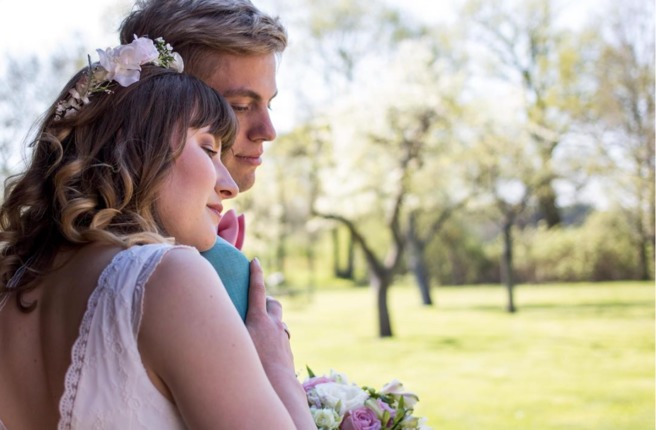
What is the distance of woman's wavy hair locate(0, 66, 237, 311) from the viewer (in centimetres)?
111

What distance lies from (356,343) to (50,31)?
25.0ft

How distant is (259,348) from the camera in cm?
116

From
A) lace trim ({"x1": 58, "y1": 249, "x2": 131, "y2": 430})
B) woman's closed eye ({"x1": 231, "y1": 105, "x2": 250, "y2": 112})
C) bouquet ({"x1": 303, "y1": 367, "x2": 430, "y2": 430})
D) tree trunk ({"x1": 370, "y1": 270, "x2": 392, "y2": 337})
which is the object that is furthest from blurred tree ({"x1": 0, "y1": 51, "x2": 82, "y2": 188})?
lace trim ({"x1": 58, "y1": 249, "x2": 131, "y2": 430})

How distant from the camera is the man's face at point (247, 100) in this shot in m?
1.80

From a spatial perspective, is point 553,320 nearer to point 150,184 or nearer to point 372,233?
point 372,233

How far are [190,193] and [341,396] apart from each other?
0.58 metres

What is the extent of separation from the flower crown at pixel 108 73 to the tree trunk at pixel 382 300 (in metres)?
13.6

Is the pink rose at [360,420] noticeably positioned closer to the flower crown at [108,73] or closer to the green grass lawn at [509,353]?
the flower crown at [108,73]

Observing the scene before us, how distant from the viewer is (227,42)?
1768 millimetres

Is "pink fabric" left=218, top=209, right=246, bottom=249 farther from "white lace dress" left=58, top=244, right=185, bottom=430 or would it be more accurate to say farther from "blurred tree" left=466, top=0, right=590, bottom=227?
"blurred tree" left=466, top=0, right=590, bottom=227

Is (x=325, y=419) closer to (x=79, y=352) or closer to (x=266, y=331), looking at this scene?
(x=266, y=331)

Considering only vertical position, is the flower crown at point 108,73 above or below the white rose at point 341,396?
above

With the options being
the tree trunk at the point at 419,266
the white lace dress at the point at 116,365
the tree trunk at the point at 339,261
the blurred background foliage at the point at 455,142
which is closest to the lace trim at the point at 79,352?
the white lace dress at the point at 116,365

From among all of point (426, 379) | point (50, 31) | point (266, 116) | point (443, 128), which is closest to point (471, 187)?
point (443, 128)
